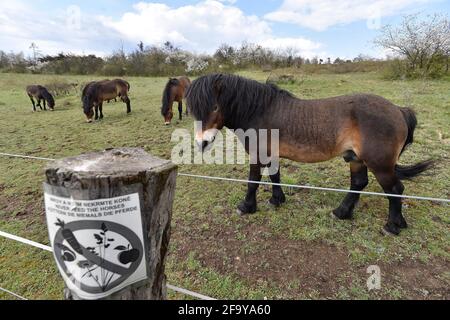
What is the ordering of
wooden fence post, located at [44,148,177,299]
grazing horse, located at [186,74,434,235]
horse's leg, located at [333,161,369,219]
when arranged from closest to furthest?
wooden fence post, located at [44,148,177,299]
grazing horse, located at [186,74,434,235]
horse's leg, located at [333,161,369,219]

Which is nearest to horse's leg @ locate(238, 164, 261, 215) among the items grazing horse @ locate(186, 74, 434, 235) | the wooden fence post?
grazing horse @ locate(186, 74, 434, 235)

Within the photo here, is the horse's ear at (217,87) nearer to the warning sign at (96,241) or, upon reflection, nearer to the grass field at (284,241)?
the grass field at (284,241)

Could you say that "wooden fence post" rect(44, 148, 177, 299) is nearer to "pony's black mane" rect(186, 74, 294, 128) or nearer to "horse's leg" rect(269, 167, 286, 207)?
"pony's black mane" rect(186, 74, 294, 128)

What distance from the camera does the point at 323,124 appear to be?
243 centimetres

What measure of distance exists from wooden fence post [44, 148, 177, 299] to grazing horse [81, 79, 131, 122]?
8.28 meters

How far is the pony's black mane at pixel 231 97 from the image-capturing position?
98.7 inches

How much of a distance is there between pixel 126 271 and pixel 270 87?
238 centimetres

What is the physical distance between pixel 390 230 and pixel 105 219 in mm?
2778

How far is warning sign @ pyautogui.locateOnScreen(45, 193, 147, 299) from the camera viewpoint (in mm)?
872

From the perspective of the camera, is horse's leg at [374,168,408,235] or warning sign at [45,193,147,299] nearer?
warning sign at [45,193,147,299]

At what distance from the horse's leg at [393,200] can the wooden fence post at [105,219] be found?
2200 mm

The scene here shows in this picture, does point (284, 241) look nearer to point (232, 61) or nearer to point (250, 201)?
point (250, 201)

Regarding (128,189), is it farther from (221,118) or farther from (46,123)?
(46,123)
